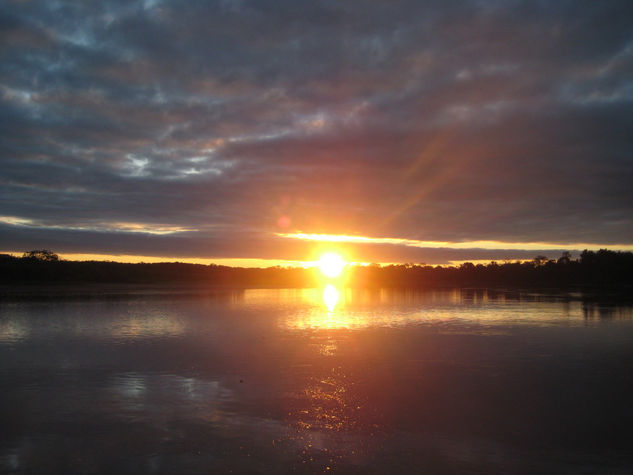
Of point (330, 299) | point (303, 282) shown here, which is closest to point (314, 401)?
point (330, 299)

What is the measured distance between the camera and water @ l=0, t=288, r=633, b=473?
28.3ft

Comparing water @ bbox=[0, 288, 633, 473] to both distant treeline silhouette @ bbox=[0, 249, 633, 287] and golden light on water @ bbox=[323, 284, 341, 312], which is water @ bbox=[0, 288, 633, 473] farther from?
distant treeline silhouette @ bbox=[0, 249, 633, 287]

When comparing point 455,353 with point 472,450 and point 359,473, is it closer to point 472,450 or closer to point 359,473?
point 472,450

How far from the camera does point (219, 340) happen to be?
71.5ft

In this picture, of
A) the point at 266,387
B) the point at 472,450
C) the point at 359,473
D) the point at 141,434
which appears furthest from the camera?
the point at 266,387

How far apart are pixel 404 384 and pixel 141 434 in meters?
7.11

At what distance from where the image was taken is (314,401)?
39.5 ft

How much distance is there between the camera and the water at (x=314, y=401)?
8.62m

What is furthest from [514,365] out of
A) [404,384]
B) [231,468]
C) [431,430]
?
[231,468]

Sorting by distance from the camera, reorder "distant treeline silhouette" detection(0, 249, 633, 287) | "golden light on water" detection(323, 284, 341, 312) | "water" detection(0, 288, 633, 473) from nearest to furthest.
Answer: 1. "water" detection(0, 288, 633, 473)
2. "golden light on water" detection(323, 284, 341, 312)
3. "distant treeline silhouette" detection(0, 249, 633, 287)

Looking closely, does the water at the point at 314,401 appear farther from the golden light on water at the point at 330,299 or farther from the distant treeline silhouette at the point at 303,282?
the distant treeline silhouette at the point at 303,282

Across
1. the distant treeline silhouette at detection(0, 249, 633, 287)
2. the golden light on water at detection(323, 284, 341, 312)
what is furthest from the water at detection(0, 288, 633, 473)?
the distant treeline silhouette at detection(0, 249, 633, 287)

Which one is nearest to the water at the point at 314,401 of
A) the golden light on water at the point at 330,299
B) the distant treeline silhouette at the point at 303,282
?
the golden light on water at the point at 330,299

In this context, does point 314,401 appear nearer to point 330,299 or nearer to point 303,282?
point 330,299
